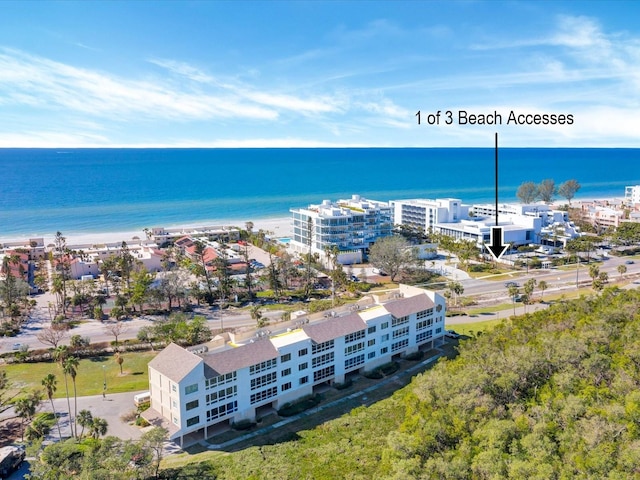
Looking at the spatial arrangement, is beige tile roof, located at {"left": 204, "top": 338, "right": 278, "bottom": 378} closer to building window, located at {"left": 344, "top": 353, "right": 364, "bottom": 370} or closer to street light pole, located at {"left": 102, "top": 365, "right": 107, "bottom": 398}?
building window, located at {"left": 344, "top": 353, "right": 364, "bottom": 370}

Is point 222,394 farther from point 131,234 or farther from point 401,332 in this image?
point 131,234

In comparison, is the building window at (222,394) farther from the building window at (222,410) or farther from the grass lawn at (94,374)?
the grass lawn at (94,374)

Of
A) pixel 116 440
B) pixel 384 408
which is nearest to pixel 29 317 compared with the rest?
pixel 116 440

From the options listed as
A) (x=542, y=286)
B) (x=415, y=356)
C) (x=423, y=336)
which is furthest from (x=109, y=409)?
(x=542, y=286)

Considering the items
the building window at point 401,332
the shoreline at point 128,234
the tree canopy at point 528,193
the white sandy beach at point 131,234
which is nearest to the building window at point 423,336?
the building window at point 401,332

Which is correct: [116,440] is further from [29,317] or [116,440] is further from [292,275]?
[292,275]
